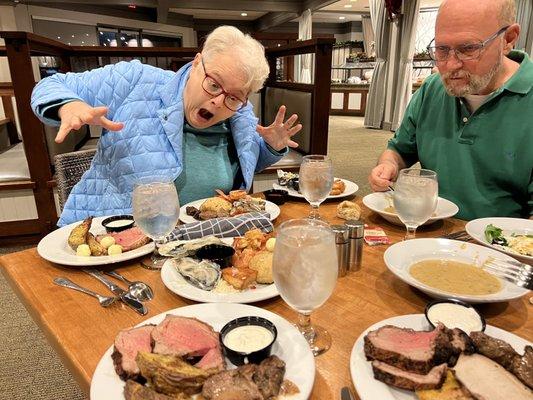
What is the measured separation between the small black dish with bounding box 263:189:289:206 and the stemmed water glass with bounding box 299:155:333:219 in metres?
0.30

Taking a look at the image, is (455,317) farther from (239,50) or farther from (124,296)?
(239,50)

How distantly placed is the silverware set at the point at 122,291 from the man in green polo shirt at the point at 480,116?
102 centimetres

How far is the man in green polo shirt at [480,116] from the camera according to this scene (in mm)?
1508

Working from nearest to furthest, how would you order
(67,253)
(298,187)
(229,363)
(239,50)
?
(229,363)
(67,253)
(239,50)
(298,187)

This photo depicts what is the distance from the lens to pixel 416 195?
3.52 feet

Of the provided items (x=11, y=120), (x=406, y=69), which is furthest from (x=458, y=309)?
(x=406, y=69)

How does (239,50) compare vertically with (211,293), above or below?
above

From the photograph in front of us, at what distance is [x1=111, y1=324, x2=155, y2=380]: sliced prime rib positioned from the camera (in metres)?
0.64

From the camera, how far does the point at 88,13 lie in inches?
452

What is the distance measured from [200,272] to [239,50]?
3.20 feet

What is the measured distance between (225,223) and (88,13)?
12.6 m

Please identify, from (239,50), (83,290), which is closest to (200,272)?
(83,290)

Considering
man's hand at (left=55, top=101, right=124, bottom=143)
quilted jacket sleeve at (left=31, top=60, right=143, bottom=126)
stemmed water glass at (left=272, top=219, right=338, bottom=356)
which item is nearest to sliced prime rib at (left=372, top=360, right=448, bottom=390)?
stemmed water glass at (left=272, top=219, right=338, bottom=356)

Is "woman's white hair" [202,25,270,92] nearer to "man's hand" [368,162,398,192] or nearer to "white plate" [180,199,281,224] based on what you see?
"white plate" [180,199,281,224]
